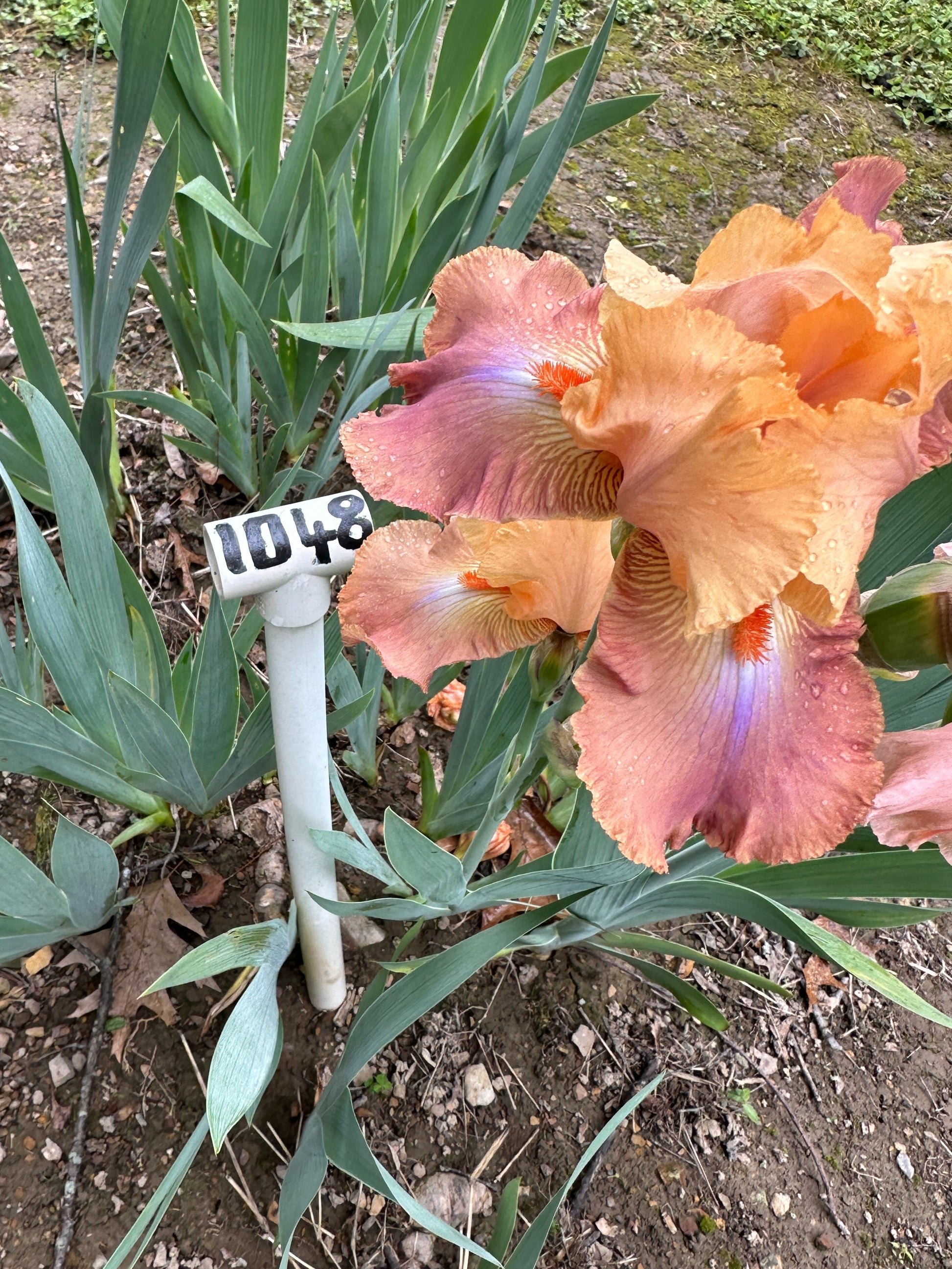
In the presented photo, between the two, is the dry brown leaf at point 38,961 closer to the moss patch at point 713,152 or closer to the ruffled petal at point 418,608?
the ruffled petal at point 418,608

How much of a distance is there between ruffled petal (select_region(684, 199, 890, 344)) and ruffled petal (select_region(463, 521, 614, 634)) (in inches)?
6.6

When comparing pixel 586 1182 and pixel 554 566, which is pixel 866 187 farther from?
pixel 586 1182

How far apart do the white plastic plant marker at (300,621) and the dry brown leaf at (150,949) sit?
211 millimetres

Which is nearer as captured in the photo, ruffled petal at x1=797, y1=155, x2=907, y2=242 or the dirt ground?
ruffled petal at x1=797, y1=155, x2=907, y2=242

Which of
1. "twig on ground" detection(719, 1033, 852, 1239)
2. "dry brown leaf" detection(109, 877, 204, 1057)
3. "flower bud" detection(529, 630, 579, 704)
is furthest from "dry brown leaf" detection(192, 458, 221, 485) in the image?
"twig on ground" detection(719, 1033, 852, 1239)

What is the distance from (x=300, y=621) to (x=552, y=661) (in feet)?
0.69

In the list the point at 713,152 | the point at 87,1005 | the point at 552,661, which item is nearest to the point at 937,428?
the point at 552,661

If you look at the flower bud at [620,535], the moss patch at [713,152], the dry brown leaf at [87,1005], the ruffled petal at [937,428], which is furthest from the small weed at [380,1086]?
the moss patch at [713,152]

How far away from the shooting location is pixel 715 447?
17.6 inches

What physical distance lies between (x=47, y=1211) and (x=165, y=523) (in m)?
1.05

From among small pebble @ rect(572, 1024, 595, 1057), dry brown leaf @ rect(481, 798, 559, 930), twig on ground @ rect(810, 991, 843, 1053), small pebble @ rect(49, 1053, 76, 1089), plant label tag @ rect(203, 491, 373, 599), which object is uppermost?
plant label tag @ rect(203, 491, 373, 599)

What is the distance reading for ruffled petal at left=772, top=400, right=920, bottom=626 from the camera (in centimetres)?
46

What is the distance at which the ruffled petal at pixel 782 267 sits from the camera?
46cm

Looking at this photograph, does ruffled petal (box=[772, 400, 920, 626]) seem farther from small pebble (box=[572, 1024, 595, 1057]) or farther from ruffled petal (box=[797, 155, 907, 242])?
small pebble (box=[572, 1024, 595, 1057])
